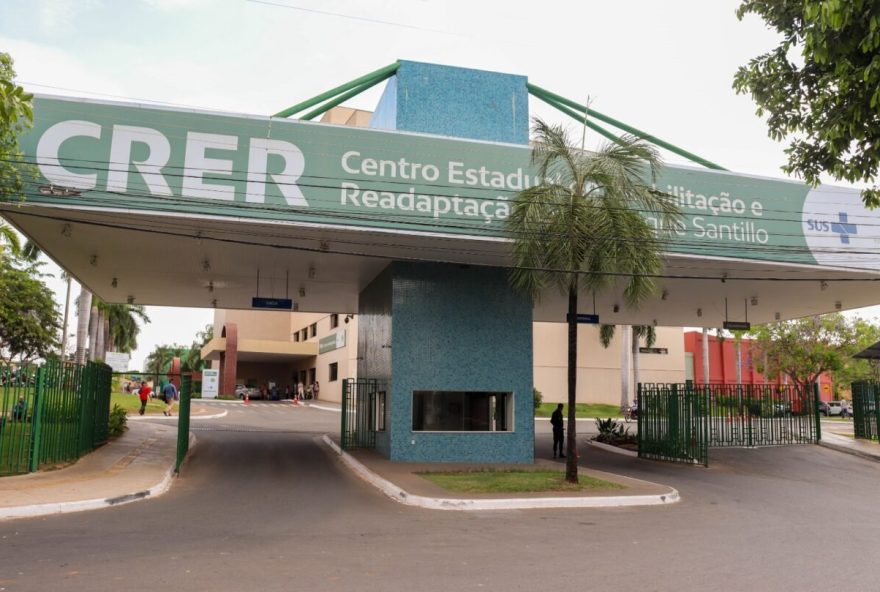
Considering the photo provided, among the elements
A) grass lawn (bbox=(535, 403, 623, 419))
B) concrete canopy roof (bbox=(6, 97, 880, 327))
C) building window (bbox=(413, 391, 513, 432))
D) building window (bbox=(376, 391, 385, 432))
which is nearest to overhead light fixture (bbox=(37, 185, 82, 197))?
concrete canopy roof (bbox=(6, 97, 880, 327))

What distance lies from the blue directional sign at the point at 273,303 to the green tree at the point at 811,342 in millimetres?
38455

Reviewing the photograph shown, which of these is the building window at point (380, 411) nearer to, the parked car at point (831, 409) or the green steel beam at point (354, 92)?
the green steel beam at point (354, 92)

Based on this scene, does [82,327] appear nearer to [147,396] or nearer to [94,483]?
[147,396]

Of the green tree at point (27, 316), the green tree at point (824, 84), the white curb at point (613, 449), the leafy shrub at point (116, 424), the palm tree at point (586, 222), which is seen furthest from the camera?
the green tree at point (27, 316)

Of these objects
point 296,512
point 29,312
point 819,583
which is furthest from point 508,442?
point 29,312

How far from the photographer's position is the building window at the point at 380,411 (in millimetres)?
20750

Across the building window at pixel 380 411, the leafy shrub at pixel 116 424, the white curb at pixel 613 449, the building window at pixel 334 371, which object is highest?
the building window at pixel 334 371

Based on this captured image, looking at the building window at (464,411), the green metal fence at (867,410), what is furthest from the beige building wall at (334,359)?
the green metal fence at (867,410)

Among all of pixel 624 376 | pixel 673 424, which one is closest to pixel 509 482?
pixel 673 424

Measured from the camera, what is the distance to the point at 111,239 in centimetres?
1752

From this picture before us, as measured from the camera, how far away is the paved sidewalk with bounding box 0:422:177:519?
11469 millimetres

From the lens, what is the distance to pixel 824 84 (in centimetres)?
857

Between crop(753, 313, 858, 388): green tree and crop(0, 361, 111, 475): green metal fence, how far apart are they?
43.5m

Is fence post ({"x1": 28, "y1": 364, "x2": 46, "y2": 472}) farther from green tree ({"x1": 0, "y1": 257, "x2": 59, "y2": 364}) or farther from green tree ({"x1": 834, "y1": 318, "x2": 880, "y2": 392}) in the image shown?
green tree ({"x1": 834, "y1": 318, "x2": 880, "y2": 392})
